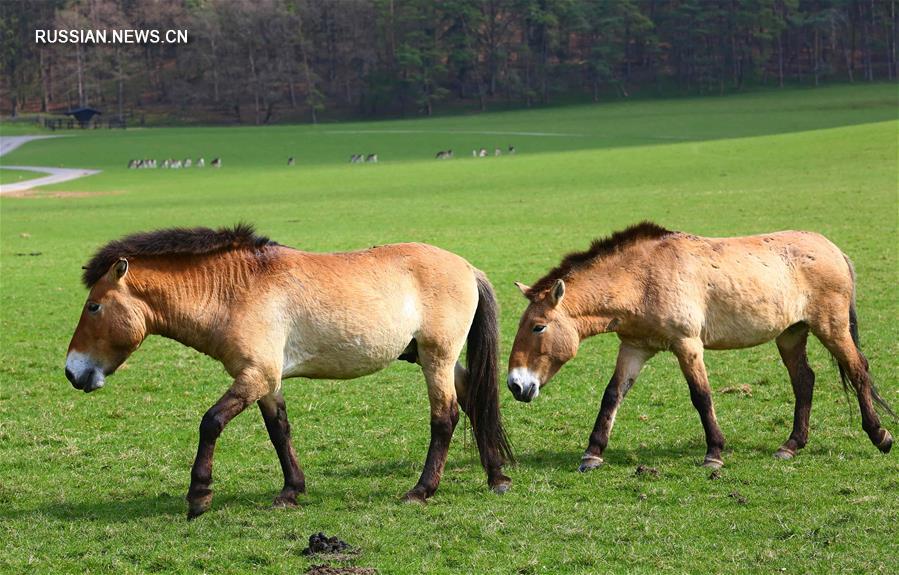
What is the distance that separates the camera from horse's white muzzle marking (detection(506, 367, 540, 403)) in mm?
8289

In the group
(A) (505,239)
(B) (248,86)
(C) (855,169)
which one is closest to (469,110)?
(B) (248,86)

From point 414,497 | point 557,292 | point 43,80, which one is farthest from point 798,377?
point 43,80

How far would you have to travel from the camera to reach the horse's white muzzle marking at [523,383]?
829 centimetres

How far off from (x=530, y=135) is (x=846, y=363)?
2750 inches

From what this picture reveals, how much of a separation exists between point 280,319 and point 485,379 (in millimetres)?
1746

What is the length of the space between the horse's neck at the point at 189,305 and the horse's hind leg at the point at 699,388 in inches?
144

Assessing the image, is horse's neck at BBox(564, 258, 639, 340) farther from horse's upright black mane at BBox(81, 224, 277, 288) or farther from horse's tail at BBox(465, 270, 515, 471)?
horse's upright black mane at BBox(81, 224, 277, 288)

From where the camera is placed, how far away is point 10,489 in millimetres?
8281

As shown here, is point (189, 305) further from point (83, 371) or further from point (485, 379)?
point (485, 379)

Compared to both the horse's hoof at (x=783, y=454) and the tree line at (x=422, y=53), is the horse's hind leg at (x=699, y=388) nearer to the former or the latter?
the horse's hoof at (x=783, y=454)

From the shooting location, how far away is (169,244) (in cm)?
774

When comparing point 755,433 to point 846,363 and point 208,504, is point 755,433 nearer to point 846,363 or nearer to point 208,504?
point 846,363

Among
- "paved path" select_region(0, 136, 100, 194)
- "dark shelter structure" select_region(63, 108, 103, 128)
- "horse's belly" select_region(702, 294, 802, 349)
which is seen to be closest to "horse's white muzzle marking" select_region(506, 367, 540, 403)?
"horse's belly" select_region(702, 294, 802, 349)

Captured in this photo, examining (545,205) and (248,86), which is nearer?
(545,205)
